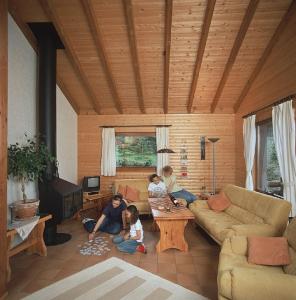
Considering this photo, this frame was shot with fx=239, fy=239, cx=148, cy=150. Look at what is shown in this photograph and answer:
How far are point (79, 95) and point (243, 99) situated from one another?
4253mm

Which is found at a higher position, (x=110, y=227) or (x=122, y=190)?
(x=122, y=190)

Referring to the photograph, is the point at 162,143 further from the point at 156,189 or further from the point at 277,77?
the point at 277,77

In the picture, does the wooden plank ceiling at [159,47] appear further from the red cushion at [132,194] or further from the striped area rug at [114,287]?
the striped area rug at [114,287]

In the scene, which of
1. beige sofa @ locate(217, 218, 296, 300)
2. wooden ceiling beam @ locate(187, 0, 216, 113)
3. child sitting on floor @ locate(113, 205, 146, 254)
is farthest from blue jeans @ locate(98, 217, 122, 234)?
wooden ceiling beam @ locate(187, 0, 216, 113)

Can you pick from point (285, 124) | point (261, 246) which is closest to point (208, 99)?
point (285, 124)

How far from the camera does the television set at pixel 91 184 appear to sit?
618 centimetres

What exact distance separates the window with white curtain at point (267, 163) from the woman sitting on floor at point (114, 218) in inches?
118

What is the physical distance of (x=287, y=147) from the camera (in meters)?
3.76

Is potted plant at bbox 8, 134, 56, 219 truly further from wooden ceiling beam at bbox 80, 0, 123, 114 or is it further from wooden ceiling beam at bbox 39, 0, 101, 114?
wooden ceiling beam at bbox 80, 0, 123, 114

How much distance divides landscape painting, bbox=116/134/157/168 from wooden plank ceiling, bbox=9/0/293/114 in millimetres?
1045

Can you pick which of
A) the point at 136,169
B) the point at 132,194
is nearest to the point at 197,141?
the point at 136,169

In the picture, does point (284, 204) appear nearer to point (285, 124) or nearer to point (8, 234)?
point (285, 124)

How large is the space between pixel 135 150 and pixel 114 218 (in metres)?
2.77

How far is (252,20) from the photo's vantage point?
4105mm
